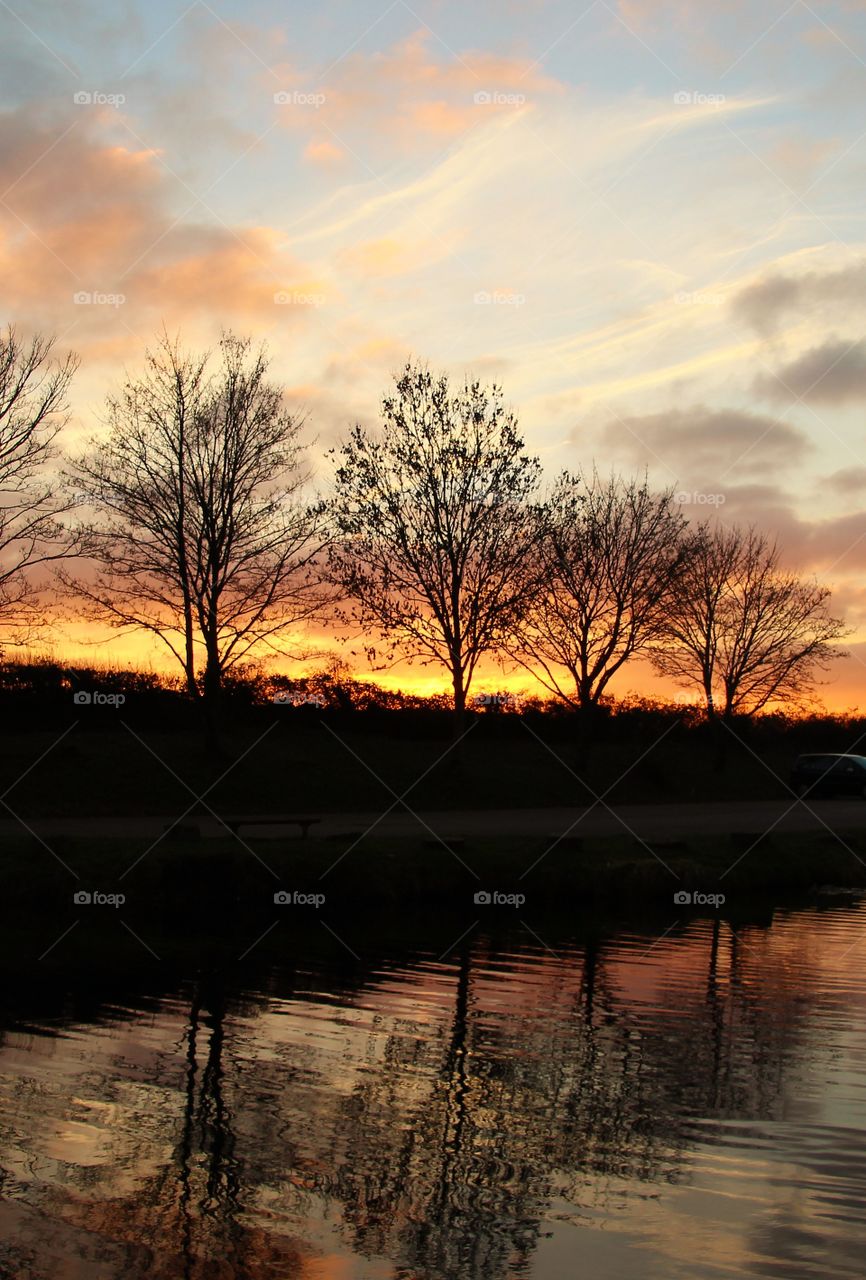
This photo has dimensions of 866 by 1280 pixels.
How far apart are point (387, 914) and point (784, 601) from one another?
149 ft

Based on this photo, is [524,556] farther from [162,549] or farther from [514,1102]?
[514,1102]

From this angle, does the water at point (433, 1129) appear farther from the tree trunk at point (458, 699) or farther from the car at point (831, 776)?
the car at point (831, 776)

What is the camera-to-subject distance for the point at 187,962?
52.7ft

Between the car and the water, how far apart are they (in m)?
37.3

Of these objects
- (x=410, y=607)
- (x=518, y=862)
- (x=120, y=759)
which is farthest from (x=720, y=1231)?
(x=410, y=607)

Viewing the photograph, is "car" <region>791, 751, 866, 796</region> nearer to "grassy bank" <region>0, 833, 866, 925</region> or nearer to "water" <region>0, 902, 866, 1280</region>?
"grassy bank" <region>0, 833, 866, 925</region>

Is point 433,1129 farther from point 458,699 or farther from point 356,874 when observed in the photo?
point 458,699

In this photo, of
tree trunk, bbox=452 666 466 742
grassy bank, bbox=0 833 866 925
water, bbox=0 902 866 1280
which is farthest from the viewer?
tree trunk, bbox=452 666 466 742

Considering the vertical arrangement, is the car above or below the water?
above

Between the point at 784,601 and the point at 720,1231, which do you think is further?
the point at 784,601

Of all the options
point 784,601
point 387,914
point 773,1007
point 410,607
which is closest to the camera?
point 773,1007

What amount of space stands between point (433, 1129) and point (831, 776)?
44.9 m

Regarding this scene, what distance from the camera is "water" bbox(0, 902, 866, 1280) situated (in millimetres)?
7301

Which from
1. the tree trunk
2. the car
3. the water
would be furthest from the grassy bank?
the car
